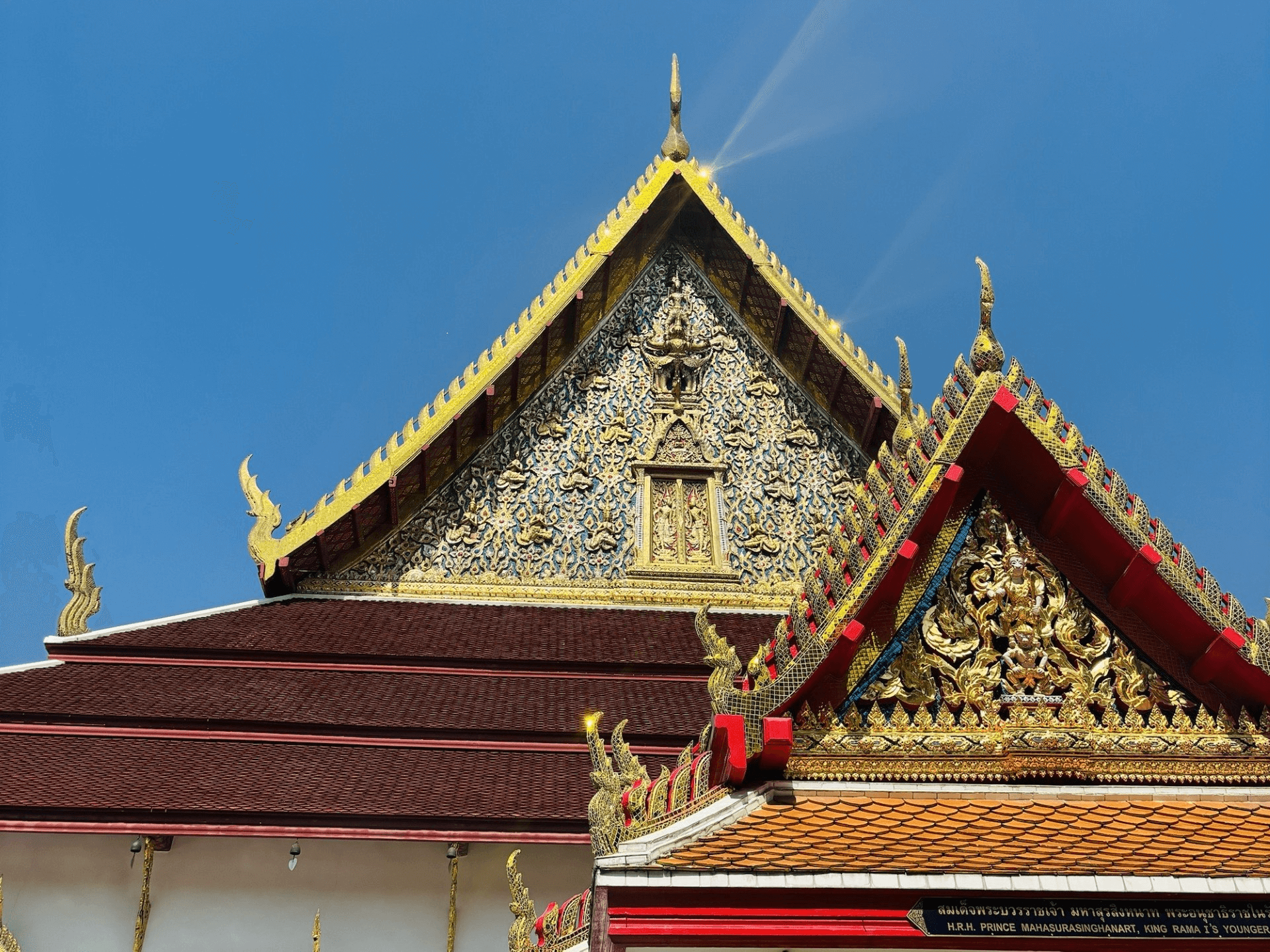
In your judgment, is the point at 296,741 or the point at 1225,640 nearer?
the point at 1225,640

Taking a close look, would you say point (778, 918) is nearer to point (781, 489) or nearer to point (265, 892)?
point (265, 892)

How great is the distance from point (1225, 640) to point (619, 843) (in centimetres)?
198

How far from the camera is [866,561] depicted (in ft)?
12.7

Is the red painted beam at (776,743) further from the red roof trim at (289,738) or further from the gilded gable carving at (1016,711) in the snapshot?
the red roof trim at (289,738)

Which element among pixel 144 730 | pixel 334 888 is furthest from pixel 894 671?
pixel 144 730

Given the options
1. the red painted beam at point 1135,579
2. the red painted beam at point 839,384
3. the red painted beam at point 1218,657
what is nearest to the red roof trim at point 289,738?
the red painted beam at point 1135,579

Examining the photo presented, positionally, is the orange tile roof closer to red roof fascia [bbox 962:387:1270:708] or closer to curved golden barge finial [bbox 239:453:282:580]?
red roof fascia [bbox 962:387:1270:708]

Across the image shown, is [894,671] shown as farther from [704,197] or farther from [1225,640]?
[704,197]

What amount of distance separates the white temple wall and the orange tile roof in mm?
2670

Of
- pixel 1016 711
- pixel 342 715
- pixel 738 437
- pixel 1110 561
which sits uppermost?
pixel 738 437

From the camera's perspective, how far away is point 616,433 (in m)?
9.54

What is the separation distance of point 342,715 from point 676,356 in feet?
14.1

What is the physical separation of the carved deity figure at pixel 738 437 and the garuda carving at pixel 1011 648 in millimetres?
5438

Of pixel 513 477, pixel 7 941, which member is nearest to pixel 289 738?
pixel 7 941
